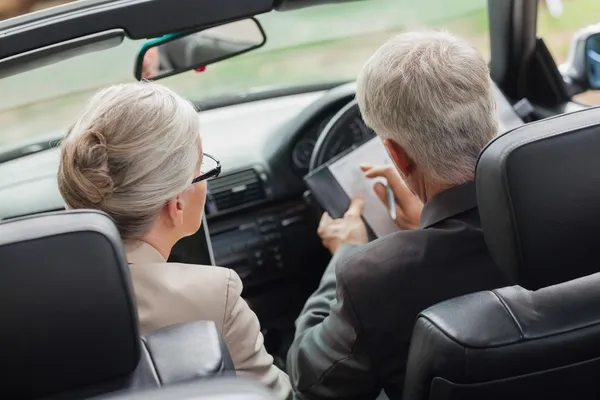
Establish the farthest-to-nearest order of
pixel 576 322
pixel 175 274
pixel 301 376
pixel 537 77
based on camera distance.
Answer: pixel 537 77 → pixel 301 376 → pixel 175 274 → pixel 576 322

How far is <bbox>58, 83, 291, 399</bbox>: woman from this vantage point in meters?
1.79

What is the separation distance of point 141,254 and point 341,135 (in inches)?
50.4

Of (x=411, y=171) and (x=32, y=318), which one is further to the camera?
(x=411, y=171)

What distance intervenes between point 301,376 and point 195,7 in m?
0.94

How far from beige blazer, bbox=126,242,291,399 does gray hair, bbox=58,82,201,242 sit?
0.11 meters

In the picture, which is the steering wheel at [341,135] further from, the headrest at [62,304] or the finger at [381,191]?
the headrest at [62,304]

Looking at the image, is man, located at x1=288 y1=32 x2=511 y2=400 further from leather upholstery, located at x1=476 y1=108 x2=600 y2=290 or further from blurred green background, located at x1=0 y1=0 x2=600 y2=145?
blurred green background, located at x1=0 y1=0 x2=600 y2=145

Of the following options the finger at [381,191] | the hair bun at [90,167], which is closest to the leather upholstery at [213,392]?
the hair bun at [90,167]

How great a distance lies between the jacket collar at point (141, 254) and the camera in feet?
6.16

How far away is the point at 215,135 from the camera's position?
3.20 meters

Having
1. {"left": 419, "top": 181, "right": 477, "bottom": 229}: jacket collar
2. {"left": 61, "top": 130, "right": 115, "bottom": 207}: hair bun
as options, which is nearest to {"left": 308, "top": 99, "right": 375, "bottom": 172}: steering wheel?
{"left": 419, "top": 181, "right": 477, "bottom": 229}: jacket collar

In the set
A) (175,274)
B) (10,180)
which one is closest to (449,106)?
(175,274)

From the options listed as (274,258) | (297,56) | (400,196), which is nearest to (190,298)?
(400,196)

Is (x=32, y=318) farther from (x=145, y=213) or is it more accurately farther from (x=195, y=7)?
(x=195, y=7)
